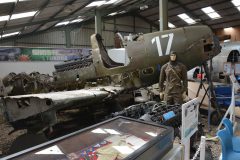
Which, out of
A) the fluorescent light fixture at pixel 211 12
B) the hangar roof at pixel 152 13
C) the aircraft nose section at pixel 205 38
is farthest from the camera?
the fluorescent light fixture at pixel 211 12

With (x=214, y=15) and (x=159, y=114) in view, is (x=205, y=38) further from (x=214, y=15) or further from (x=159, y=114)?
(x=214, y=15)

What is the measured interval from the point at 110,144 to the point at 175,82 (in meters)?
3.09

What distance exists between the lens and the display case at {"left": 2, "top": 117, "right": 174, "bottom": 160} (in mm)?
1407

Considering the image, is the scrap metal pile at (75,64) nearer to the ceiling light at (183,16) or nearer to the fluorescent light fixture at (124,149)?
the fluorescent light fixture at (124,149)

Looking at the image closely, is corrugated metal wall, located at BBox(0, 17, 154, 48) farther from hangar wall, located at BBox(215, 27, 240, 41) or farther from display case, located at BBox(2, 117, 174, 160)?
display case, located at BBox(2, 117, 174, 160)

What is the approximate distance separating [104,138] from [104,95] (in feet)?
8.03

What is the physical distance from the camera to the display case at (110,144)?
4.62 ft

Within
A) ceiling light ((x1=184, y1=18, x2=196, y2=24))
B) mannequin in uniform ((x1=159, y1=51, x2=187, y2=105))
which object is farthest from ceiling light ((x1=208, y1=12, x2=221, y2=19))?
mannequin in uniform ((x1=159, y1=51, x2=187, y2=105))

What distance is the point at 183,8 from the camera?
16734 mm

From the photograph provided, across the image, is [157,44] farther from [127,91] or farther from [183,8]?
[183,8]

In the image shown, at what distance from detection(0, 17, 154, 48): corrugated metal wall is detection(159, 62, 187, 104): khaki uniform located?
49.6 ft

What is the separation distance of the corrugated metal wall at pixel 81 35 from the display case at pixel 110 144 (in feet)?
55.1

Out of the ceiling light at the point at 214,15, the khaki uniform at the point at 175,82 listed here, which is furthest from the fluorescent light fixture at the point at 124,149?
the ceiling light at the point at 214,15

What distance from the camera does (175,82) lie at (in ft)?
14.7
